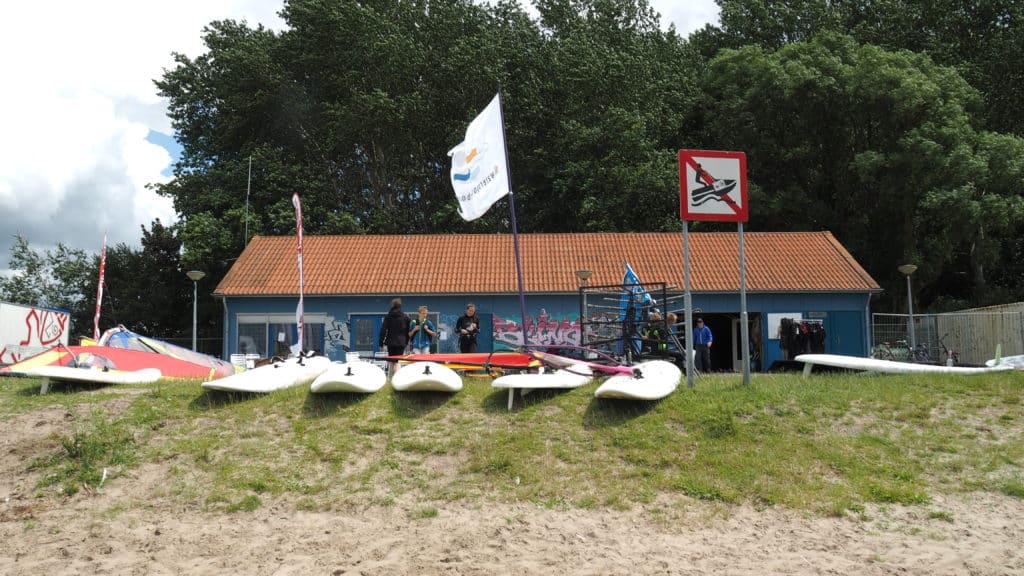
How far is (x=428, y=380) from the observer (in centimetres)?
969

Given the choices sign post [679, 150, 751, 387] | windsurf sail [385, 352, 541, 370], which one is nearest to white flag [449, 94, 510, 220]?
windsurf sail [385, 352, 541, 370]

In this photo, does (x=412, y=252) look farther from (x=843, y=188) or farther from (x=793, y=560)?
(x=793, y=560)

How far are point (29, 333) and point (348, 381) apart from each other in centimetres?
1289

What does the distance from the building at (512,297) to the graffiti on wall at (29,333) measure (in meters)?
4.63

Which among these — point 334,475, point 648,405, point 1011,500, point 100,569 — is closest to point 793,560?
point 1011,500

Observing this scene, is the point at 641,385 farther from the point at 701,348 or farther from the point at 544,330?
the point at 544,330

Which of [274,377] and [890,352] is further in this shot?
[890,352]

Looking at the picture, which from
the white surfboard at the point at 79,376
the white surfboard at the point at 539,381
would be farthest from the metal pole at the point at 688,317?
the white surfboard at the point at 79,376

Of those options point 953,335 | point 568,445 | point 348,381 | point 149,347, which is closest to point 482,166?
point 348,381

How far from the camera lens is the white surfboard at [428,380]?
9.72 meters

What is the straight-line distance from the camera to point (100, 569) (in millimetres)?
6316

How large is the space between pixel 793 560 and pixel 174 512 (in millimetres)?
5701

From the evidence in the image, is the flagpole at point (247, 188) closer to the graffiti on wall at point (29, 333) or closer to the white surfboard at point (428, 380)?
the graffiti on wall at point (29, 333)

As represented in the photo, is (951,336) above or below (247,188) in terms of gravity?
below
